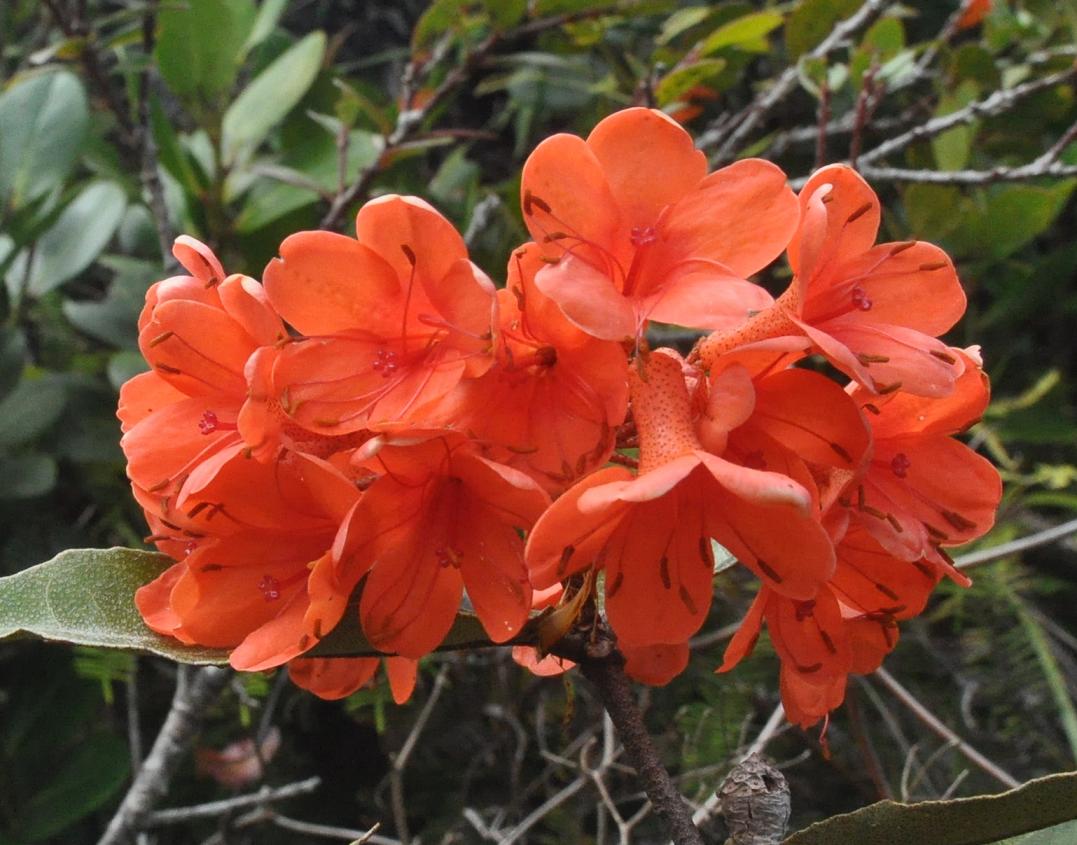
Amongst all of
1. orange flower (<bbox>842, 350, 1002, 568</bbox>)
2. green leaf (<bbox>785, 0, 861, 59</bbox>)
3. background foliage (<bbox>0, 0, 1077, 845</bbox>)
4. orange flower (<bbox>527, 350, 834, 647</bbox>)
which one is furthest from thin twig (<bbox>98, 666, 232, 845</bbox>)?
green leaf (<bbox>785, 0, 861, 59</bbox>)

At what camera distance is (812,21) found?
1.51m

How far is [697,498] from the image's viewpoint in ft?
A: 2.18

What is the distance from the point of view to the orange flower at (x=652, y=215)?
2.22 feet

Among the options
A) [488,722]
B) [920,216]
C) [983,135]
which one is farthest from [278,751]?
[983,135]

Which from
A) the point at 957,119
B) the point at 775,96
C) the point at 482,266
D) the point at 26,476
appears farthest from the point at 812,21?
the point at 26,476

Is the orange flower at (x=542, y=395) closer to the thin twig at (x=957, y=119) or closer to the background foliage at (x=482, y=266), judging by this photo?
the background foliage at (x=482, y=266)

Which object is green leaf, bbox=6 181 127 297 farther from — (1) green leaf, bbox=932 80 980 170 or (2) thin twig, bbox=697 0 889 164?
(1) green leaf, bbox=932 80 980 170

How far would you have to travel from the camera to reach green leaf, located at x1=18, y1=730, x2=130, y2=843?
145 centimetres

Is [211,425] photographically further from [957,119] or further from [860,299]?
[957,119]

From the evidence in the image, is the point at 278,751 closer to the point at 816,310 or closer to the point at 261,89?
the point at 261,89

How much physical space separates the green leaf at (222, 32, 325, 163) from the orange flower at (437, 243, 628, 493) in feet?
3.26

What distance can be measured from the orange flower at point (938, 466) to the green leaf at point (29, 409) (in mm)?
1180

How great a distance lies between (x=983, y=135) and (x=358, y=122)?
3.60ft

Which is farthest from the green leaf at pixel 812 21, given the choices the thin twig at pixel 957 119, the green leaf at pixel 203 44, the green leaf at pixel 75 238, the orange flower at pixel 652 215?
the green leaf at pixel 75 238
